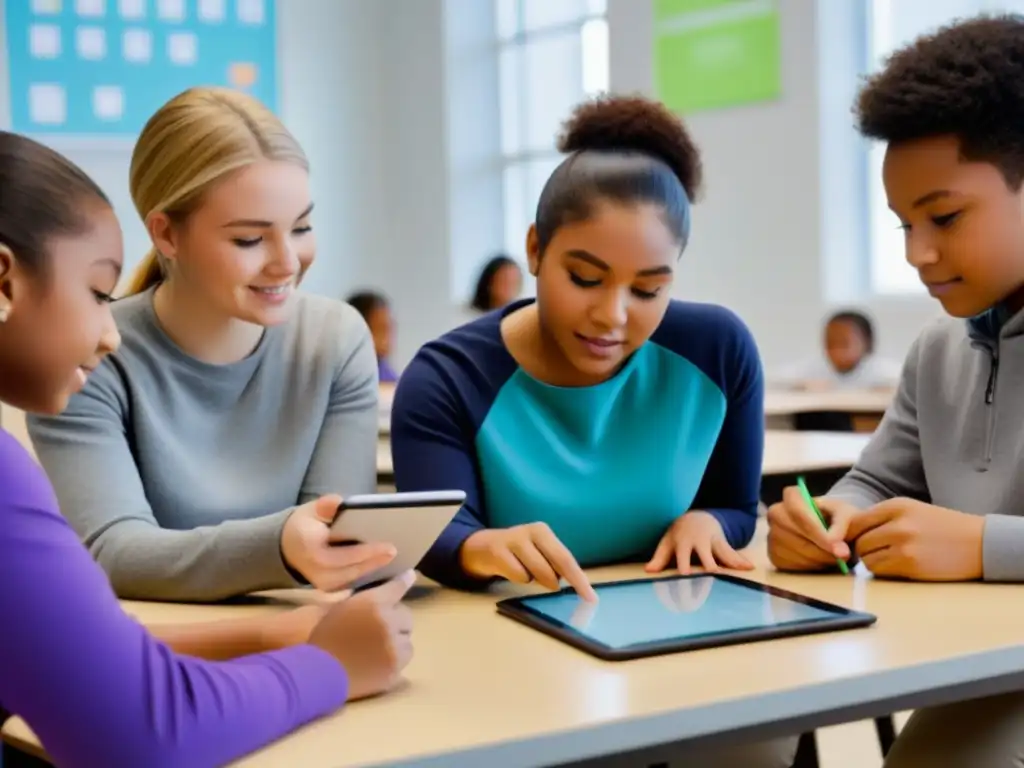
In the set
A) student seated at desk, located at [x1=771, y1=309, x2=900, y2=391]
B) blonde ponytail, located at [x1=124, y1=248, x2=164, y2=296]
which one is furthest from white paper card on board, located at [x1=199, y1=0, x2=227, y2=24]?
blonde ponytail, located at [x1=124, y1=248, x2=164, y2=296]

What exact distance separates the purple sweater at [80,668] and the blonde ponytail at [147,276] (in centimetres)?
85

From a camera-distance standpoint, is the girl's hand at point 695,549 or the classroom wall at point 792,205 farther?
the classroom wall at point 792,205

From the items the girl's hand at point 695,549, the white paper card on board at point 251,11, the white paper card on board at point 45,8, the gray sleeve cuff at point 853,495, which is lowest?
the girl's hand at point 695,549

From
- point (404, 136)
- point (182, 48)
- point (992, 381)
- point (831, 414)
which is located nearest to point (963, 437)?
point (992, 381)

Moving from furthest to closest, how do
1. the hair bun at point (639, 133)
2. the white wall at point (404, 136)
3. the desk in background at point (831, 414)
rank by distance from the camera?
1. the white wall at point (404, 136)
2. the desk in background at point (831, 414)
3. the hair bun at point (639, 133)

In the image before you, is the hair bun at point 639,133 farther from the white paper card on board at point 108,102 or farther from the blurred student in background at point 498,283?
the white paper card on board at point 108,102

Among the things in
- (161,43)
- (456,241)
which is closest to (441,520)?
(161,43)

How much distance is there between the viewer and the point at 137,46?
730cm

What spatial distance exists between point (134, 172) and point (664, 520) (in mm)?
838

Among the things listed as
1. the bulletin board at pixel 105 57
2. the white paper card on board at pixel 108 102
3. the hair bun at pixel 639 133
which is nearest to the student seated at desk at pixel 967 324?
the hair bun at pixel 639 133

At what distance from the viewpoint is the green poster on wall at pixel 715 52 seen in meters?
6.48

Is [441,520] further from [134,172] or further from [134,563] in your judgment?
[134,172]

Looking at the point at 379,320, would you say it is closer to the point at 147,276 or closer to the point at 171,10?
the point at 171,10

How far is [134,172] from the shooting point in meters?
1.67
